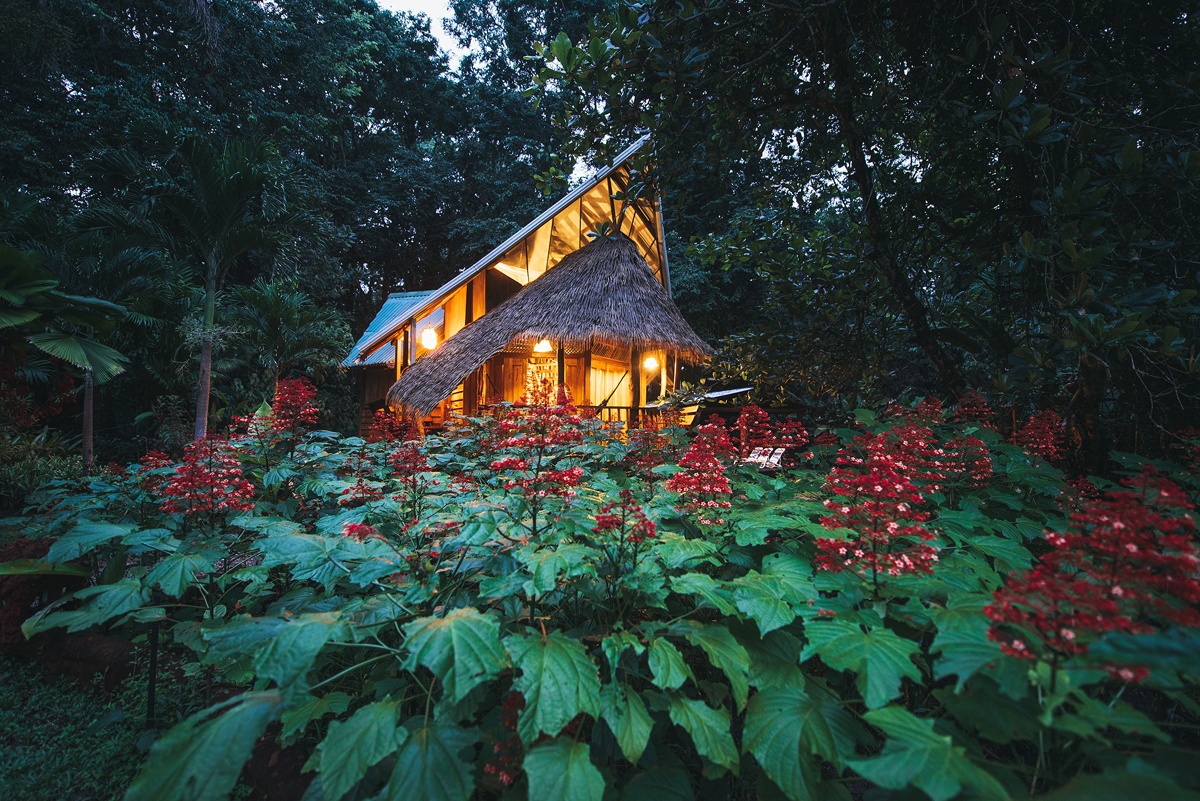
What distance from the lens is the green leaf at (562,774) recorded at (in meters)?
1.19

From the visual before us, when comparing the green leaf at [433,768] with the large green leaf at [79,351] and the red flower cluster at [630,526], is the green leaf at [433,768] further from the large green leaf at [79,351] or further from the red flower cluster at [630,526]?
the large green leaf at [79,351]

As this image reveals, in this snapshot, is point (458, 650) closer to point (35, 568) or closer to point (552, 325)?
point (35, 568)

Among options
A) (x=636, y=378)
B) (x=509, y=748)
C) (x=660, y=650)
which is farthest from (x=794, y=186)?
(x=636, y=378)

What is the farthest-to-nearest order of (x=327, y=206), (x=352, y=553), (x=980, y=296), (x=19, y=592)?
(x=327, y=206), (x=980, y=296), (x=19, y=592), (x=352, y=553)

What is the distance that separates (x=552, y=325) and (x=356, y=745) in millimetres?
8569

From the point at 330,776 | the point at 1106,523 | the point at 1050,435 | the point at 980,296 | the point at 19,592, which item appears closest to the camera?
the point at 1106,523

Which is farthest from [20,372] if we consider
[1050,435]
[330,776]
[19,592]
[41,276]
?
[1050,435]

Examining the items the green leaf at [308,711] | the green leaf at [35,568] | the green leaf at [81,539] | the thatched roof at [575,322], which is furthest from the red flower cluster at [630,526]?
the thatched roof at [575,322]

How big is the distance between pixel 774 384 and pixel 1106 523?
143 inches

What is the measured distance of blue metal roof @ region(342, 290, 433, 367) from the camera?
1156 centimetres

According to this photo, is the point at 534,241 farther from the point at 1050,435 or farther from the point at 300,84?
the point at 300,84

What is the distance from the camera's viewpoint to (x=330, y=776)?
49.0 inches

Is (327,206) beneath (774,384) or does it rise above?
above

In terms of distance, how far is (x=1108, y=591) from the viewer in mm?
1028
